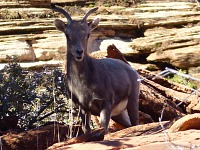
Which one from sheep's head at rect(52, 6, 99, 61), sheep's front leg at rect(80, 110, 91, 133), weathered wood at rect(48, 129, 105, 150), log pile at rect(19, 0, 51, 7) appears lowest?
sheep's front leg at rect(80, 110, 91, 133)

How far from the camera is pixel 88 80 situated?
7.89 meters

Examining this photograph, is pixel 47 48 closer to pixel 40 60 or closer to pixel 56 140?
pixel 40 60

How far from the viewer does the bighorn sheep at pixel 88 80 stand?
7750 millimetres

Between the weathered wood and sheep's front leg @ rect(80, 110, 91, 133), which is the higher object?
the weathered wood

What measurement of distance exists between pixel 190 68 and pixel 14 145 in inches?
442

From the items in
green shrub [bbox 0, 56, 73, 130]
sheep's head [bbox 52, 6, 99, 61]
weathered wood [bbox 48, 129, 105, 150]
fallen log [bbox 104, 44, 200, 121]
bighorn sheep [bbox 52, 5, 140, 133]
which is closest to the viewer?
weathered wood [bbox 48, 129, 105, 150]

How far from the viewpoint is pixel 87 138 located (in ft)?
18.1

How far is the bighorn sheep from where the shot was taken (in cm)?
775

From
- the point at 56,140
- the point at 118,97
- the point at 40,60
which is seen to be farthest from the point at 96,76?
the point at 40,60

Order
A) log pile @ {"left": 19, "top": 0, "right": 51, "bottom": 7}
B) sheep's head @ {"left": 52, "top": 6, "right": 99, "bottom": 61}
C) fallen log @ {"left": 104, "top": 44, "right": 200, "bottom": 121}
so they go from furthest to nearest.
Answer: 1. log pile @ {"left": 19, "top": 0, "right": 51, "bottom": 7}
2. fallen log @ {"left": 104, "top": 44, "right": 200, "bottom": 121}
3. sheep's head @ {"left": 52, "top": 6, "right": 99, "bottom": 61}

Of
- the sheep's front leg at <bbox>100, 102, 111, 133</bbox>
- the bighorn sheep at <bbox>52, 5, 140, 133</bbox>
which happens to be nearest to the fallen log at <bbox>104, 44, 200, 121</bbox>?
the bighorn sheep at <bbox>52, 5, 140, 133</bbox>

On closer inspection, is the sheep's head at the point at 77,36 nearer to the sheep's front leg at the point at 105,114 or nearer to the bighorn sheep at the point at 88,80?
the bighorn sheep at the point at 88,80

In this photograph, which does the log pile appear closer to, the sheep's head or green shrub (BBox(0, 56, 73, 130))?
green shrub (BBox(0, 56, 73, 130))

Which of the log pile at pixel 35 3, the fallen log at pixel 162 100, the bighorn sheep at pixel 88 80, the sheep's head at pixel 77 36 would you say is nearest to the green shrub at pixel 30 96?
the bighorn sheep at pixel 88 80
